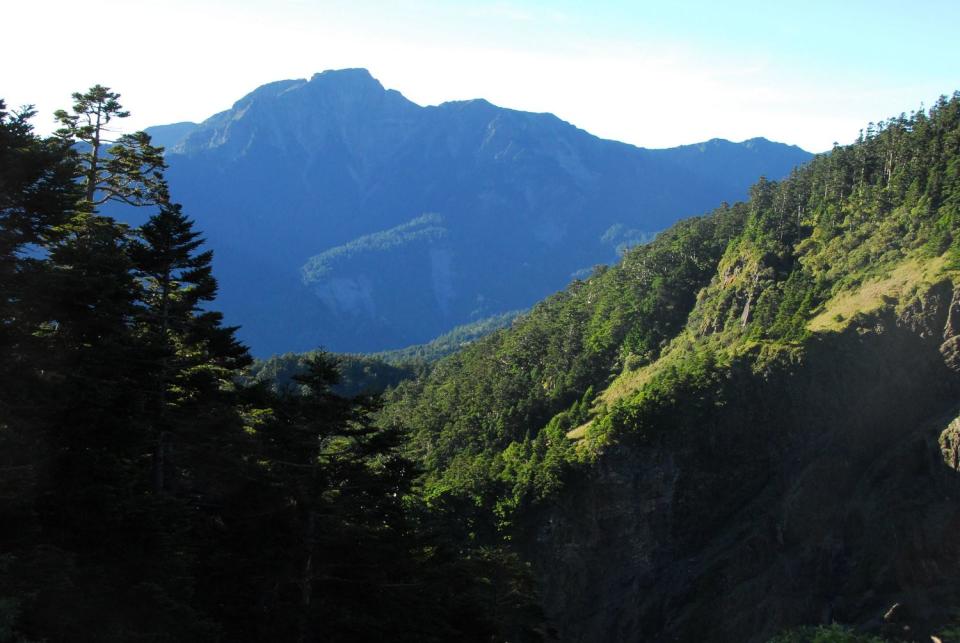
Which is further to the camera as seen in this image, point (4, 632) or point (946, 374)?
point (946, 374)

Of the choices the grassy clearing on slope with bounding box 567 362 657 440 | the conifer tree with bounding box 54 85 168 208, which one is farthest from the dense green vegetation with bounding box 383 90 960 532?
the conifer tree with bounding box 54 85 168 208

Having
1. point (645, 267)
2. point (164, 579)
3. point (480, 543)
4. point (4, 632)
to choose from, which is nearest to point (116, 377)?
point (164, 579)

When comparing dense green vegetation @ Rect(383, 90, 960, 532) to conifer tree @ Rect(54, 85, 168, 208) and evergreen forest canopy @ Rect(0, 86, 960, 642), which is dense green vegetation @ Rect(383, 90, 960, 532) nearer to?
evergreen forest canopy @ Rect(0, 86, 960, 642)

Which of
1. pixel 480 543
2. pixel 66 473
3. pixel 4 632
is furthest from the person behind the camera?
pixel 480 543

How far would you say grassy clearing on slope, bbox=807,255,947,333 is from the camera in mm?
59469

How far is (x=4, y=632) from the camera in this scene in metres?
12.5

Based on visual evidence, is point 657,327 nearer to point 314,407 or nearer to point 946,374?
point 946,374

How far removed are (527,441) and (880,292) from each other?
34613 millimetres

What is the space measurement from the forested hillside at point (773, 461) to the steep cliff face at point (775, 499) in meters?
0.13

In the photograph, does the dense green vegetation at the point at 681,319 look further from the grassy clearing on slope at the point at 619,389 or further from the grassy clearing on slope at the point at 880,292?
the grassy clearing on slope at the point at 880,292

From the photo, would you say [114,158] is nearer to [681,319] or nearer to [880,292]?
[880,292]

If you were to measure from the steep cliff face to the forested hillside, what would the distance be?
0.13 m

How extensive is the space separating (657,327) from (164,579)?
2971 inches

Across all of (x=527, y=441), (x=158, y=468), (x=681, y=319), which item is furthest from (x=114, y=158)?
(x=681, y=319)
